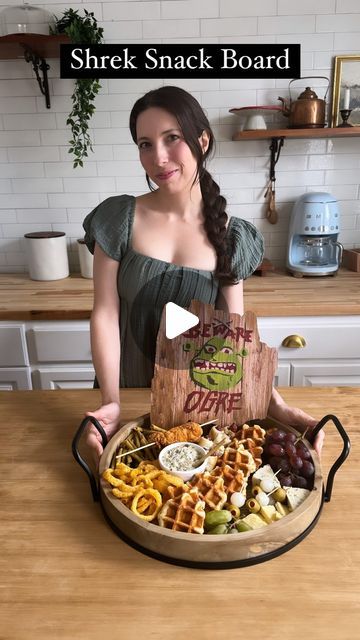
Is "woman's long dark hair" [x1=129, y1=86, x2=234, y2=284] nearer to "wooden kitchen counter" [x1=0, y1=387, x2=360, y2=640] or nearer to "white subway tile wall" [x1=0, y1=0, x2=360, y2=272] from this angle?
"wooden kitchen counter" [x1=0, y1=387, x2=360, y2=640]

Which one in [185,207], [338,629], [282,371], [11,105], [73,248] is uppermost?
[11,105]

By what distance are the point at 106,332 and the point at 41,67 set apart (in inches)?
63.7

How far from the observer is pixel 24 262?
249 cm

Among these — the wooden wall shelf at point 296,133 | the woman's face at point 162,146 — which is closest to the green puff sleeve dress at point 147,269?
the woman's face at point 162,146

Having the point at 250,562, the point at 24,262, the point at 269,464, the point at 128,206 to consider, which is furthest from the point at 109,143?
the point at 250,562

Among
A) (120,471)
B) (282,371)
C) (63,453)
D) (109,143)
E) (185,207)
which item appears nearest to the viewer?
(120,471)

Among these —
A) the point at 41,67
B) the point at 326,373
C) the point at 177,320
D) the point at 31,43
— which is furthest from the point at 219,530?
the point at 41,67

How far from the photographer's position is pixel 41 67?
2.16m

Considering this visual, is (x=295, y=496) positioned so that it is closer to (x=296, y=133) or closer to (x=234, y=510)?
(x=234, y=510)

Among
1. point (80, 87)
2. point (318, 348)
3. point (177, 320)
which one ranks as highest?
point (80, 87)

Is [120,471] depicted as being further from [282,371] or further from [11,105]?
[11,105]

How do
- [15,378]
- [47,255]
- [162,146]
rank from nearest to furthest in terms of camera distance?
[162,146] < [15,378] < [47,255]

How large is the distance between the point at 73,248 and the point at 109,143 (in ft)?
1.82

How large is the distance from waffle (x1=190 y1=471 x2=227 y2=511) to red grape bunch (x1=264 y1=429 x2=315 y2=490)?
0.10 metres
